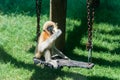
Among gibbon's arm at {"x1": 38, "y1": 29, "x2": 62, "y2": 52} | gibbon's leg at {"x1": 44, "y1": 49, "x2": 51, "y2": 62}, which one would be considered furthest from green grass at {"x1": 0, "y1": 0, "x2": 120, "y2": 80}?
gibbon's arm at {"x1": 38, "y1": 29, "x2": 62, "y2": 52}

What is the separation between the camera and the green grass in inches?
329

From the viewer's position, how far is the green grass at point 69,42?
329 inches

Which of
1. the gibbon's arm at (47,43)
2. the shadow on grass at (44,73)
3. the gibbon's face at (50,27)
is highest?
the gibbon's face at (50,27)

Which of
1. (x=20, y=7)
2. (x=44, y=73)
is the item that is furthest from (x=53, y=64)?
(x=20, y=7)

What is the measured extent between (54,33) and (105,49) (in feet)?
7.47

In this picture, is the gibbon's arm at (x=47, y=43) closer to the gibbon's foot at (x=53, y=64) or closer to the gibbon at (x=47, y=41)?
the gibbon at (x=47, y=41)

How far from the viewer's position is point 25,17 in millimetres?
11008

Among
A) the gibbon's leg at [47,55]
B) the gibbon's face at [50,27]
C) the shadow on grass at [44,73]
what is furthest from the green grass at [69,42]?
the gibbon's face at [50,27]

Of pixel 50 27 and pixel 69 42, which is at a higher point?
pixel 50 27

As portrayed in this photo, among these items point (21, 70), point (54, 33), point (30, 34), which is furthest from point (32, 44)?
point (54, 33)

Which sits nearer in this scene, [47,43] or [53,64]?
[53,64]

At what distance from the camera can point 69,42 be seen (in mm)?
9773

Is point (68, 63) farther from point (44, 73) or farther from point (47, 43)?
point (44, 73)

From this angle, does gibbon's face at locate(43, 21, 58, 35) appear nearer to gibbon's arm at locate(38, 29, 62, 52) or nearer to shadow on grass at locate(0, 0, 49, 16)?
gibbon's arm at locate(38, 29, 62, 52)
